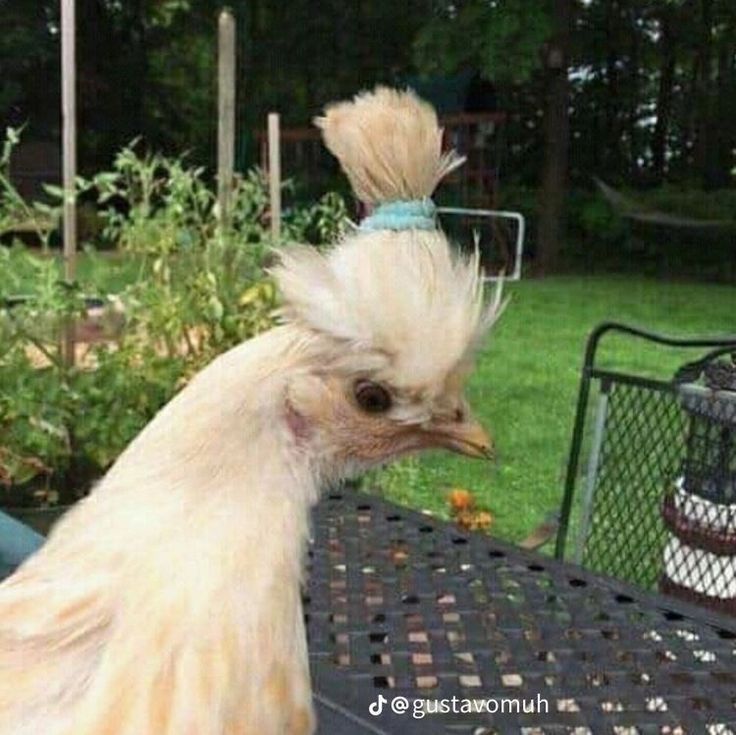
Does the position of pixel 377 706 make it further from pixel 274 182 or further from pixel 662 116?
pixel 662 116

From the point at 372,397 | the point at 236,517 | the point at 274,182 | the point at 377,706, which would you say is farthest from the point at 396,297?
the point at 274,182

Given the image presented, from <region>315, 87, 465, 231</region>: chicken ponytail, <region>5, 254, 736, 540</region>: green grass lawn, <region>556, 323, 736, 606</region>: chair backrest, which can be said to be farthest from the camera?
<region>5, 254, 736, 540</region>: green grass lawn

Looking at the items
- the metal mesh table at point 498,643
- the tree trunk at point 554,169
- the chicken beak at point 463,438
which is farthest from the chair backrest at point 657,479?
the tree trunk at point 554,169

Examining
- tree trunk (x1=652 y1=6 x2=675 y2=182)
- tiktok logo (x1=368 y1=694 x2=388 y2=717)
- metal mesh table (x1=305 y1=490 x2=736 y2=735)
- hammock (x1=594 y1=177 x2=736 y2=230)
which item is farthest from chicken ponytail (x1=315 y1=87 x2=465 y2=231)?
tree trunk (x1=652 y1=6 x2=675 y2=182)

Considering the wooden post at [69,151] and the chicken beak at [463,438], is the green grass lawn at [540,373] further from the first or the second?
the wooden post at [69,151]

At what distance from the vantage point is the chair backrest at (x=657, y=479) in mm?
2135

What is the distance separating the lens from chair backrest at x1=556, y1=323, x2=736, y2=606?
213cm

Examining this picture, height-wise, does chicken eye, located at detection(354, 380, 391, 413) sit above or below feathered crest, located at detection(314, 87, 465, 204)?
below

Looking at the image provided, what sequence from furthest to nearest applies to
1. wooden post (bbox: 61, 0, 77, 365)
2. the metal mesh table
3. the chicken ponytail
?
wooden post (bbox: 61, 0, 77, 365)
the metal mesh table
the chicken ponytail

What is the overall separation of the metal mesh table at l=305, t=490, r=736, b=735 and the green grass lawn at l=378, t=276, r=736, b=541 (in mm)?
176

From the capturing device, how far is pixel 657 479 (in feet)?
7.89

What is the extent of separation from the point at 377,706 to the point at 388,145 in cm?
63

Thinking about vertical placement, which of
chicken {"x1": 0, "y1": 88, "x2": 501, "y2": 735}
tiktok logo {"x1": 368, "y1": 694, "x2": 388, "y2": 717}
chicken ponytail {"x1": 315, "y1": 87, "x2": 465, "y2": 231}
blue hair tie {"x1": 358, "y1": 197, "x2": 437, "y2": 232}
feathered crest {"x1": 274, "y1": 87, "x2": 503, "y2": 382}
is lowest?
tiktok logo {"x1": 368, "y1": 694, "x2": 388, "y2": 717}

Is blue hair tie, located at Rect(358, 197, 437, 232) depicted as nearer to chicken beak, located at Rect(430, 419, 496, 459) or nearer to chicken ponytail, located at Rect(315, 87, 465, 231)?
chicken ponytail, located at Rect(315, 87, 465, 231)
